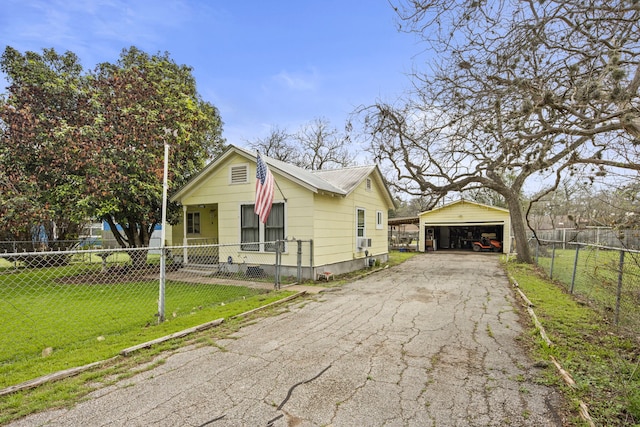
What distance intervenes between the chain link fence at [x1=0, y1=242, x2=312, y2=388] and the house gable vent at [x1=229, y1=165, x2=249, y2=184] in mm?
2260

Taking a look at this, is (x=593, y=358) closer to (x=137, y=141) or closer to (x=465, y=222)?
(x=137, y=141)

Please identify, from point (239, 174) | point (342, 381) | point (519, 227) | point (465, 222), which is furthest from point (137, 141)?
point (465, 222)

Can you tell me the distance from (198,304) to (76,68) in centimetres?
1106

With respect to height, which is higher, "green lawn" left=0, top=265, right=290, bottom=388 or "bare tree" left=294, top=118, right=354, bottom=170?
"bare tree" left=294, top=118, right=354, bottom=170

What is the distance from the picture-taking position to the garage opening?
2384cm

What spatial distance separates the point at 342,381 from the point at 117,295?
22.8 feet

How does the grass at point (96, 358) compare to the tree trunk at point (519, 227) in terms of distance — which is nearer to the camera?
the grass at point (96, 358)

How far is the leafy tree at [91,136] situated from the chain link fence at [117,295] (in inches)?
90.3

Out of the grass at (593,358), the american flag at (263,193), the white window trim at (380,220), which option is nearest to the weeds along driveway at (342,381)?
the grass at (593,358)

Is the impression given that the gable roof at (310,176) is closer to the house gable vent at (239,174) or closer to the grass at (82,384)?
the house gable vent at (239,174)

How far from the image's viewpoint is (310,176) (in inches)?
462

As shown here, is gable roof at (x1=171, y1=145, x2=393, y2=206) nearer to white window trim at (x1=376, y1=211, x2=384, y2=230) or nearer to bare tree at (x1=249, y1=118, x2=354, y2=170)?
white window trim at (x1=376, y1=211, x2=384, y2=230)

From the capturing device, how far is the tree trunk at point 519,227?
14.8 metres

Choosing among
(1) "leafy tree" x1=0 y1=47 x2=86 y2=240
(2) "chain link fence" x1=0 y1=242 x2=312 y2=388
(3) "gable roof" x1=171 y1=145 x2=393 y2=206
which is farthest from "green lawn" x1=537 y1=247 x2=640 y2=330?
(1) "leafy tree" x1=0 y1=47 x2=86 y2=240
